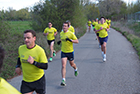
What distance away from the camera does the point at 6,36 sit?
26.6 ft

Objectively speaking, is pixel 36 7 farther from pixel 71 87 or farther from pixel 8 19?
pixel 71 87

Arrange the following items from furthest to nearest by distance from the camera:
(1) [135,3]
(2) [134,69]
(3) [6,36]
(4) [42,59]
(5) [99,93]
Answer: (1) [135,3], (3) [6,36], (2) [134,69], (5) [99,93], (4) [42,59]

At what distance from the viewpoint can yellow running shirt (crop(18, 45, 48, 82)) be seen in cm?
317

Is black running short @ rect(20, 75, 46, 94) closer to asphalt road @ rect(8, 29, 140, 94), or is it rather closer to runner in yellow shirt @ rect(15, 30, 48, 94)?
runner in yellow shirt @ rect(15, 30, 48, 94)

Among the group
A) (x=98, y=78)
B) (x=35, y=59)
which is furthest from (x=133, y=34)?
(x=35, y=59)

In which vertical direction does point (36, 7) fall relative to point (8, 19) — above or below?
above

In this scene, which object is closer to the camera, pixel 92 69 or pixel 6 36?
pixel 92 69

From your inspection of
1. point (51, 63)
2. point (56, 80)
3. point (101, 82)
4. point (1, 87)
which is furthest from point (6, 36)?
point (1, 87)

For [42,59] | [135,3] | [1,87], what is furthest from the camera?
[135,3]

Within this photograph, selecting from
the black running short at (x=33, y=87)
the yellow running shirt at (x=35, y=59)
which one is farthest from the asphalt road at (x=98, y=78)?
the yellow running shirt at (x=35, y=59)

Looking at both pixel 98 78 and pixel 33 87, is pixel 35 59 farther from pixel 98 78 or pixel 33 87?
pixel 98 78

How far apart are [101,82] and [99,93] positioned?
0.83m

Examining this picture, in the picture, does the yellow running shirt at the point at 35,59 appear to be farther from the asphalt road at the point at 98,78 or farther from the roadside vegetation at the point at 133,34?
the roadside vegetation at the point at 133,34

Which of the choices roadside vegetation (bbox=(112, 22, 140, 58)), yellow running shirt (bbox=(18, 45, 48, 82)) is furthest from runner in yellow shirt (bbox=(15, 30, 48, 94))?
roadside vegetation (bbox=(112, 22, 140, 58))
